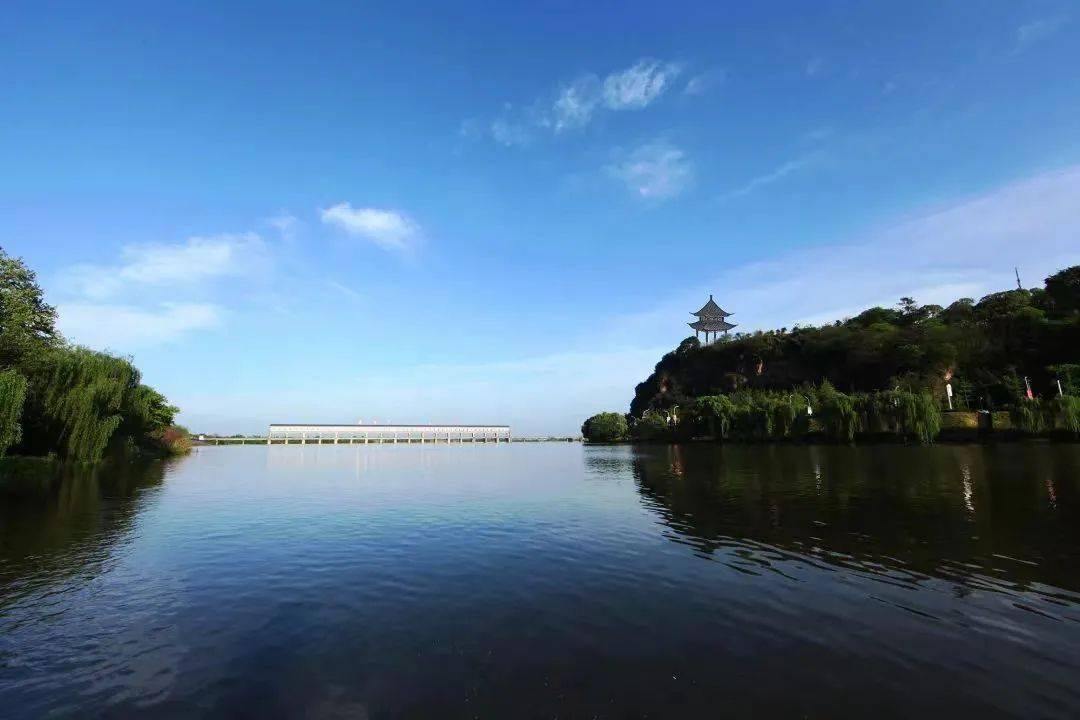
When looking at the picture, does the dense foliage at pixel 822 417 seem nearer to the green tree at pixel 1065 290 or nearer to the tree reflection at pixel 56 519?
the green tree at pixel 1065 290

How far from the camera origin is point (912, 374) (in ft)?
382

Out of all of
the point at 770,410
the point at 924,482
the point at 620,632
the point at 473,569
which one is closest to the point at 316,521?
the point at 473,569

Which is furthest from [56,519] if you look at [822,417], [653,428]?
[653,428]

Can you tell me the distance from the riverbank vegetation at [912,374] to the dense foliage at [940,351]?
0.83ft

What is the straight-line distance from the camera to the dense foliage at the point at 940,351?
327ft

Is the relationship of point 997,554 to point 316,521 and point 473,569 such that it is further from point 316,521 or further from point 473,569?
point 316,521

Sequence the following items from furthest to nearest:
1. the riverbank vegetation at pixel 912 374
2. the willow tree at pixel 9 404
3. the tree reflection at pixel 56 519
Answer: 1. the riverbank vegetation at pixel 912 374
2. the willow tree at pixel 9 404
3. the tree reflection at pixel 56 519

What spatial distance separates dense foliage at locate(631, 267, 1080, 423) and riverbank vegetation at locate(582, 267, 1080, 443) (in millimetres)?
253

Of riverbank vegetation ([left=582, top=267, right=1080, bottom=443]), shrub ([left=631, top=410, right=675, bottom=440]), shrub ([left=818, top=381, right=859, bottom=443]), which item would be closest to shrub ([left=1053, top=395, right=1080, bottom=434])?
riverbank vegetation ([left=582, top=267, right=1080, bottom=443])

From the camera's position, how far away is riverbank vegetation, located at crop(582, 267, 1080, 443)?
81.4 m

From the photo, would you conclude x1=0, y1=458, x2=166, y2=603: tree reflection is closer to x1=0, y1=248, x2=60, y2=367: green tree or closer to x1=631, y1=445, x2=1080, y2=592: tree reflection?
x1=0, y1=248, x2=60, y2=367: green tree

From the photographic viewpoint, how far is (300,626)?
1165 centimetres

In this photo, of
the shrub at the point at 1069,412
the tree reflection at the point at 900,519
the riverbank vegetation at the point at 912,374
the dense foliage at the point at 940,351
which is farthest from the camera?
the dense foliage at the point at 940,351

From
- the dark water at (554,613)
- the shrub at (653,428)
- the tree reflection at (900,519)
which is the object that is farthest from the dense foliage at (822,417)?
the dark water at (554,613)
